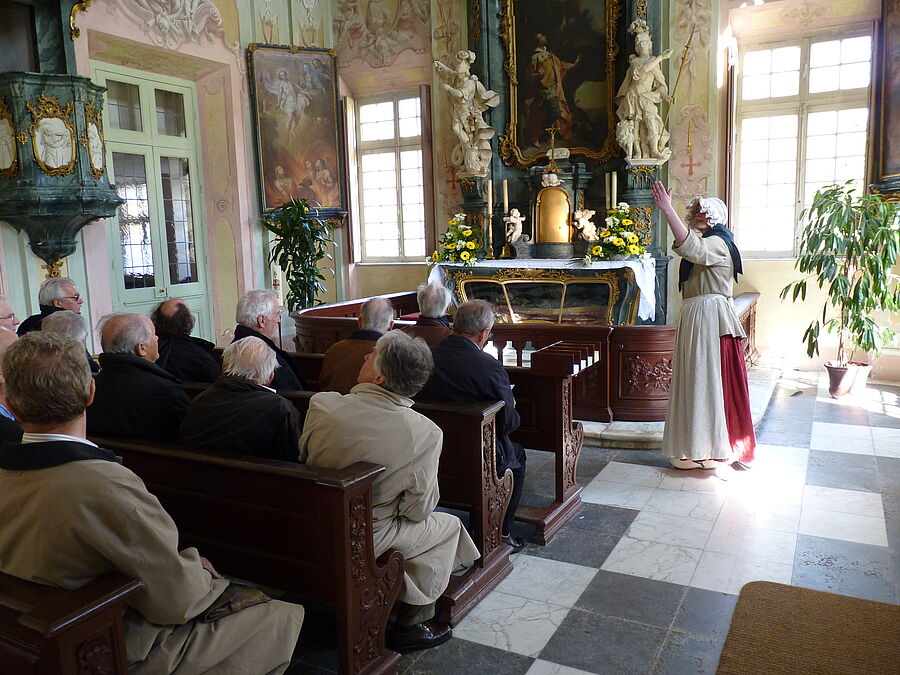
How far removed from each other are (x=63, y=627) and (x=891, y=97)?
26.5 ft

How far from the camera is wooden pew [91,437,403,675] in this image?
2.28 m

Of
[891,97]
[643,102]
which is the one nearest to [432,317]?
[643,102]

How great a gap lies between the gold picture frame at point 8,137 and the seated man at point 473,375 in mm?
4606

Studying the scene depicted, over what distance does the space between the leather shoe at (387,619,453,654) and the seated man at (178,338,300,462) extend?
30.0 inches

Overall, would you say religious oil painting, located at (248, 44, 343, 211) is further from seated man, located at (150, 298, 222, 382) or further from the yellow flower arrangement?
seated man, located at (150, 298, 222, 382)

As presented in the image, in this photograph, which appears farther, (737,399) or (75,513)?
(737,399)

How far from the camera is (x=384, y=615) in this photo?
2475mm

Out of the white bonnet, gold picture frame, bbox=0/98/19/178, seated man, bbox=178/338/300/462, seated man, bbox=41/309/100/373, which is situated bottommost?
seated man, bbox=178/338/300/462

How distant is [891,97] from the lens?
7.04 m

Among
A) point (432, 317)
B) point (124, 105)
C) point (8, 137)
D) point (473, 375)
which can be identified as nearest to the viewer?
point (473, 375)

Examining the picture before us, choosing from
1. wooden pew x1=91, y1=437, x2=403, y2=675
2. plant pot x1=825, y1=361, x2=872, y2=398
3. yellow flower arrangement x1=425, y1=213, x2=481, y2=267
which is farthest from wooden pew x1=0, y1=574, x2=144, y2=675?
yellow flower arrangement x1=425, y1=213, x2=481, y2=267

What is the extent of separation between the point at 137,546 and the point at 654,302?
7.16 meters

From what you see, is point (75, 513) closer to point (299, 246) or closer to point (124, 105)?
point (299, 246)

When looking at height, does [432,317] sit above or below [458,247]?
below
